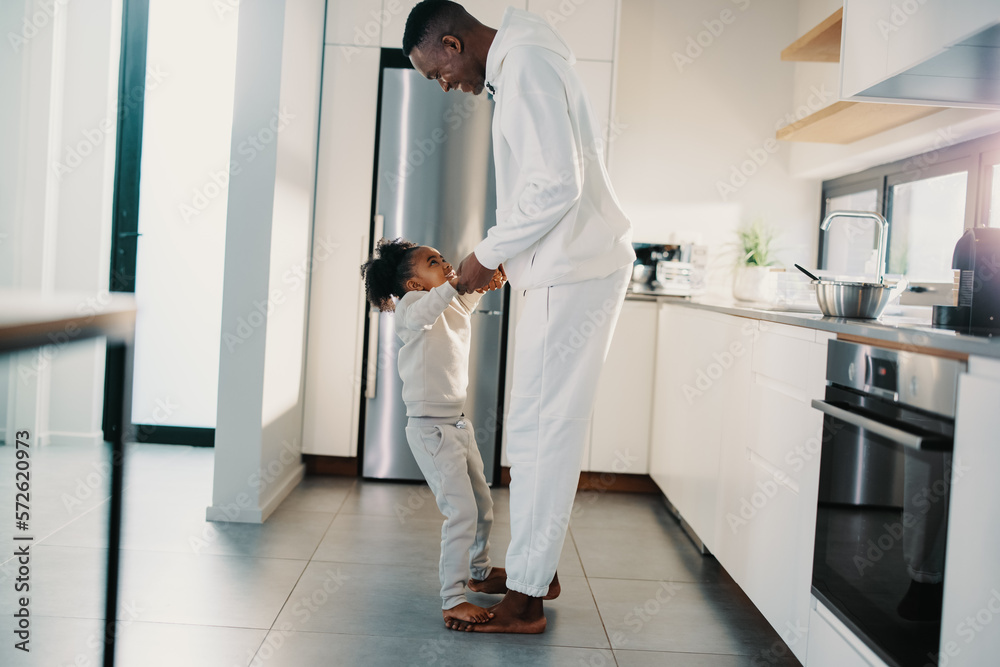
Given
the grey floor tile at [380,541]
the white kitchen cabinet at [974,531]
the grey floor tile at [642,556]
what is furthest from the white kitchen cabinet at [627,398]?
the white kitchen cabinet at [974,531]

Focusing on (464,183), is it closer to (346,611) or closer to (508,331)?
(508,331)

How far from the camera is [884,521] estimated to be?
1316 mm

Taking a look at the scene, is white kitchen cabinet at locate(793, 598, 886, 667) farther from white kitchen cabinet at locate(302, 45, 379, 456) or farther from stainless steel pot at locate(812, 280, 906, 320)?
white kitchen cabinet at locate(302, 45, 379, 456)

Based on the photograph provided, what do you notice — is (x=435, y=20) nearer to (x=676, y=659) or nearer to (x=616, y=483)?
(x=676, y=659)

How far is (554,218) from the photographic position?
170 cm

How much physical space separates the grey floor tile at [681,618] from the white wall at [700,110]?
6.12 feet

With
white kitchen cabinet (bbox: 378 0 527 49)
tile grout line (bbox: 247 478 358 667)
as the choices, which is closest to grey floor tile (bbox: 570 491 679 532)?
tile grout line (bbox: 247 478 358 667)

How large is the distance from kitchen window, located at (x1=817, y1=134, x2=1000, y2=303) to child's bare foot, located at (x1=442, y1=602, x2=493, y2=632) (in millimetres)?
1716

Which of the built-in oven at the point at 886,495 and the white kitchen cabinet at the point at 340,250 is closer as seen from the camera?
the built-in oven at the point at 886,495

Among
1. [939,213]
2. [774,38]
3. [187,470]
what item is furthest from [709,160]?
[187,470]

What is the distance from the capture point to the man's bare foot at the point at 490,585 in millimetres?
2084

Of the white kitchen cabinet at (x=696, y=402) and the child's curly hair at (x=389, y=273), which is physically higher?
the child's curly hair at (x=389, y=273)

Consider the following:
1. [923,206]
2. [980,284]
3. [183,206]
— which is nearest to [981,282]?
[980,284]

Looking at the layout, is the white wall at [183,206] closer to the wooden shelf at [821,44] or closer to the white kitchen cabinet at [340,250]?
the white kitchen cabinet at [340,250]
